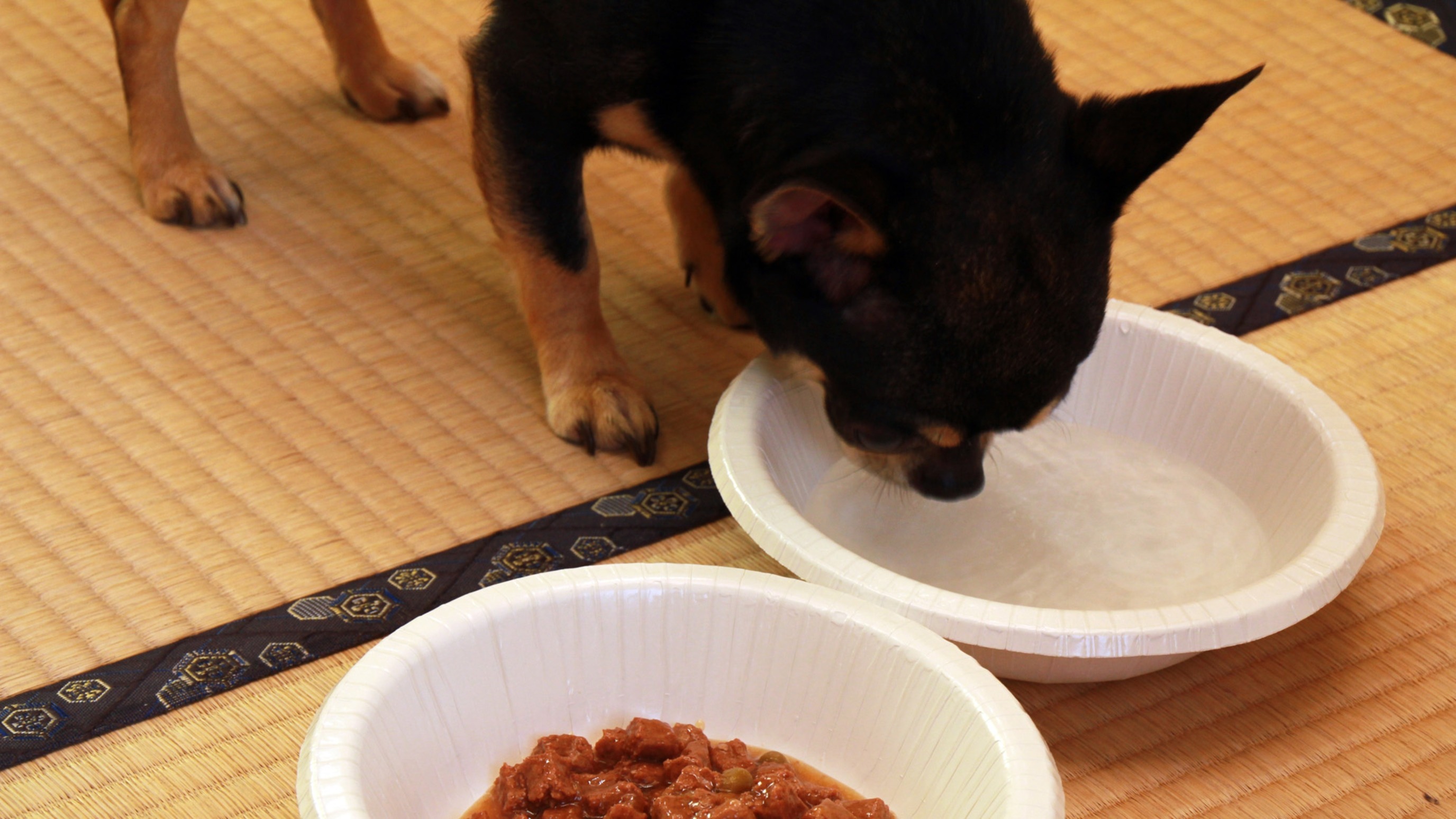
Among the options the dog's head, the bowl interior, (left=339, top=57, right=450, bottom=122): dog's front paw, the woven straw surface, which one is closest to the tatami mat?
the woven straw surface

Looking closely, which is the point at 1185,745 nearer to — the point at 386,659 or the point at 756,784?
the point at 756,784

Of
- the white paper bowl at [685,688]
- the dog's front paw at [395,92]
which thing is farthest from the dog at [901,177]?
the dog's front paw at [395,92]

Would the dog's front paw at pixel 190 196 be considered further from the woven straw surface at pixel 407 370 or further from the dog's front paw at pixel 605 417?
the dog's front paw at pixel 605 417

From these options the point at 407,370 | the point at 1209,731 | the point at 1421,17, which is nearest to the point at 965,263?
the point at 1209,731

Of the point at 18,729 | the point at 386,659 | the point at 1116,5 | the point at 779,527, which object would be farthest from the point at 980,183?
the point at 1116,5

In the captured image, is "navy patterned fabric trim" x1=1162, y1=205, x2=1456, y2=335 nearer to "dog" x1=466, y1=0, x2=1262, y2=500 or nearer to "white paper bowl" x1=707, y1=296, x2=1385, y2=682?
"white paper bowl" x1=707, y1=296, x2=1385, y2=682

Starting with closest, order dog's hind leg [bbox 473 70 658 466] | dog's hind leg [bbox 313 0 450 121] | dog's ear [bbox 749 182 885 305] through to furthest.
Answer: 1. dog's ear [bbox 749 182 885 305]
2. dog's hind leg [bbox 473 70 658 466]
3. dog's hind leg [bbox 313 0 450 121]
